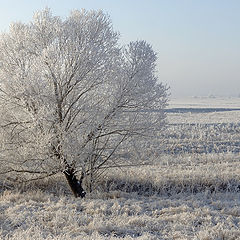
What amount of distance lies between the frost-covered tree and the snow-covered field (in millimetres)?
1236

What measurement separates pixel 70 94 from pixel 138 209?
428 centimetres

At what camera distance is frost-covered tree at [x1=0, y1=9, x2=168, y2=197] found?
A: 9672 millimetres

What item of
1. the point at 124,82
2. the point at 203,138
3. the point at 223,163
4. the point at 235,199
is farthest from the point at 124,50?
the point at 203,138

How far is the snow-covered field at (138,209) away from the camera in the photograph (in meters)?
6.32

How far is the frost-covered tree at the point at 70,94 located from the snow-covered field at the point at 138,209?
1236 millimetres

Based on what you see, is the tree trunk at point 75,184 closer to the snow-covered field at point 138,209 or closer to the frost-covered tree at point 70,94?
the frost-covered tree at point 70,94

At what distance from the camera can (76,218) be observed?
712 centimetres

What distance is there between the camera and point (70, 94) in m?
10.5

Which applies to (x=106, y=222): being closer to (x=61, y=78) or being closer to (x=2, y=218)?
(x=2, y=218)

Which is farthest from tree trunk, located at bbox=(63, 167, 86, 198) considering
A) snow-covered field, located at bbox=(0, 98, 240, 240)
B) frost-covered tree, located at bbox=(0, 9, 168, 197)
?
snow-covered field, located at bbox=(0, 98, 240, 240)

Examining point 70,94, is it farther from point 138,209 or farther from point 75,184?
point 138,209

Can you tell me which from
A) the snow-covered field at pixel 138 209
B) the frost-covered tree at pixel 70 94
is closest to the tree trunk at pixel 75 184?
the frost-covered tree at pixel 70 94

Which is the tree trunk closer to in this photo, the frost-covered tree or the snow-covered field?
the frost-covered tree

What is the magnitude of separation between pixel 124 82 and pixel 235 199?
5.02 meters
